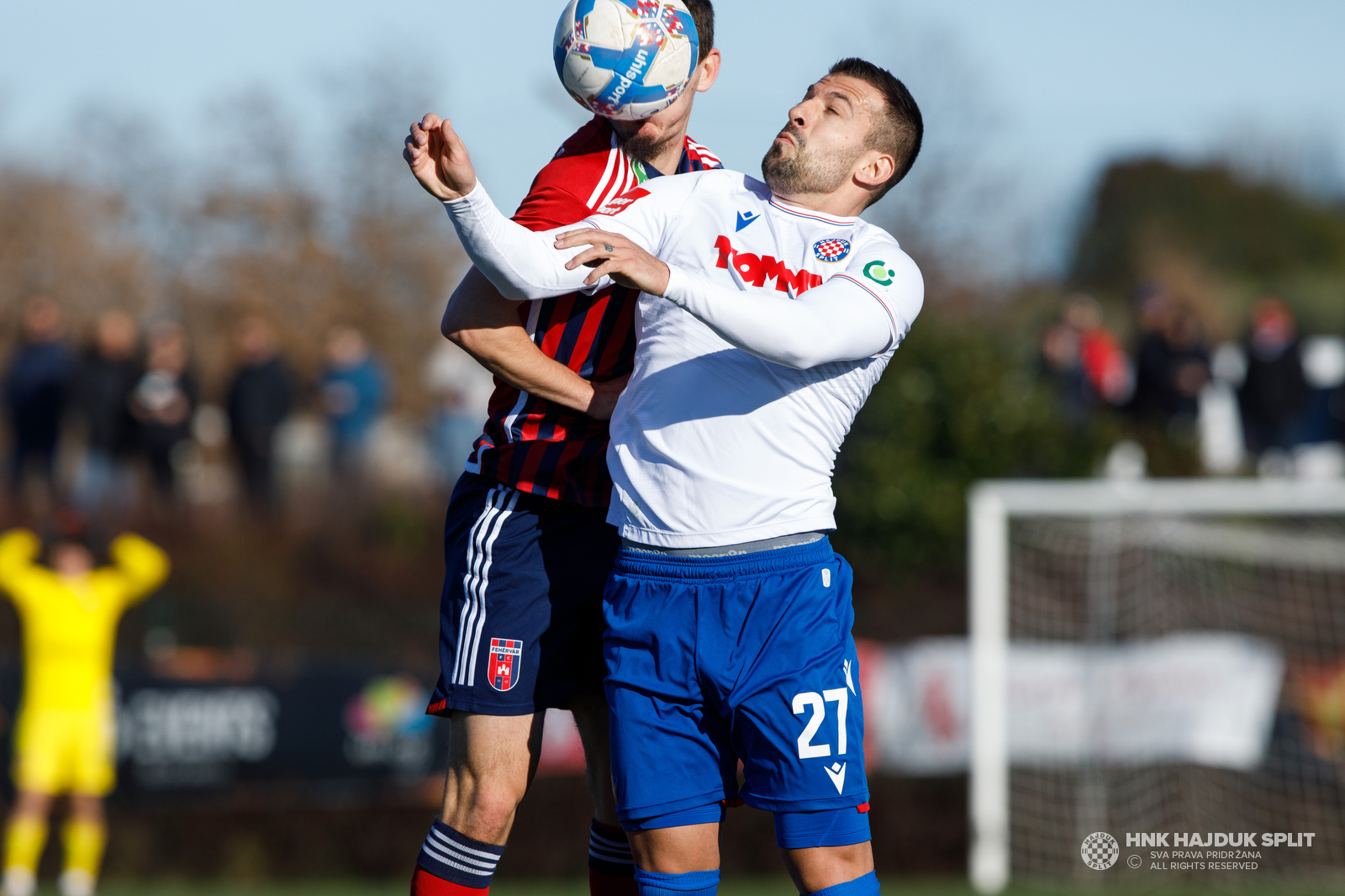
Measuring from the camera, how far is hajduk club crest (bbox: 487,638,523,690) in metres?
3.79

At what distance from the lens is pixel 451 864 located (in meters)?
3.78

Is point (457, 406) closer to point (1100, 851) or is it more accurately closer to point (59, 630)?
point (59, 630)

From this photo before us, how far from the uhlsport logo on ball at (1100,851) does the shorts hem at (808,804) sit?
698cm

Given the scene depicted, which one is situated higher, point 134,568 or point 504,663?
point 504,663

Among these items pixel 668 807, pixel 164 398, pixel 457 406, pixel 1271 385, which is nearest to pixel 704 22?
pixel 668 807

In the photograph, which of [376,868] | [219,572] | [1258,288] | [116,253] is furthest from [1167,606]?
[116,253]

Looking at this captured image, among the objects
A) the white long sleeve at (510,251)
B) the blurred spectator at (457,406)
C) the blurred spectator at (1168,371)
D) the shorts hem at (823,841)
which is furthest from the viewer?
the blurred spectator at (457,406)

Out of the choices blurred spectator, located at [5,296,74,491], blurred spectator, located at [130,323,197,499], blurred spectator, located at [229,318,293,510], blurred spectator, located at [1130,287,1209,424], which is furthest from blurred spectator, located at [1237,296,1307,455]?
blurred spectator, located at [5,296,74,491]

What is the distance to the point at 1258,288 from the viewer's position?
29672mm

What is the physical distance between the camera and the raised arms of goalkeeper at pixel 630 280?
309cm

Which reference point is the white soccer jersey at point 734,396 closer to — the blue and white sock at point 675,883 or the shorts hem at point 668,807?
the shorts hem at point 668,807

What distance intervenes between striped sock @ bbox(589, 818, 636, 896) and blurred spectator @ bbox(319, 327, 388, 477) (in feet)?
34.4

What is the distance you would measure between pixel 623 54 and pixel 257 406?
35.3 ft

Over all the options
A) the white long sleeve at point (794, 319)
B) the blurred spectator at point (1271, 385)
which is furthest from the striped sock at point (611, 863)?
the blurred spectator at point (1271, 385)
